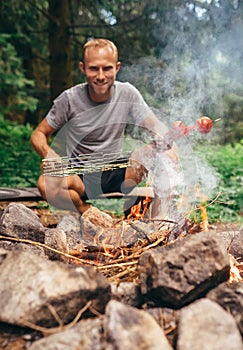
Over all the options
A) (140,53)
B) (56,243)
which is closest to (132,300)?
(56,243)

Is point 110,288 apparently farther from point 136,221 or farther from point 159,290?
point 136,221

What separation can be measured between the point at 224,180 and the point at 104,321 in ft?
21.2

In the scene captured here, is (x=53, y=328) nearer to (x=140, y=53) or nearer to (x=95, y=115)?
(x=95, y=115)

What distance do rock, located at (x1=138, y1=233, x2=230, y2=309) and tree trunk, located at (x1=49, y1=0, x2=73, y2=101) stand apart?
6266 mm

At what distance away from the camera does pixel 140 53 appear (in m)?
9.03

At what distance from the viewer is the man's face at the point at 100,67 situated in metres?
4.11

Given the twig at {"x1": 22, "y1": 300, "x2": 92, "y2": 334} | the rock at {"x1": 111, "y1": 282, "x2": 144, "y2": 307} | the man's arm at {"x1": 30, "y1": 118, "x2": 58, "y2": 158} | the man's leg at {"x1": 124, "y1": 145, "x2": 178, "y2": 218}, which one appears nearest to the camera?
the twig at {"x1": 22, "y1": 300, "x2": 92, "y2": 334}

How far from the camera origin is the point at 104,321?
1883mm

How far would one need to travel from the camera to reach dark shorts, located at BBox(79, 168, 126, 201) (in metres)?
4.44

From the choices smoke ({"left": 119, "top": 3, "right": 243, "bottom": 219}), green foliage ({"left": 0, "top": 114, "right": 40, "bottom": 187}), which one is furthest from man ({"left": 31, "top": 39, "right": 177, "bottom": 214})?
green foliage ({"left": 0, "top": 114, "right": 40, "bottom": 187})

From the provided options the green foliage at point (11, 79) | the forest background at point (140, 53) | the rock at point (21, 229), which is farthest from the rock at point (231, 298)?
the green foliage at point (11, 79)

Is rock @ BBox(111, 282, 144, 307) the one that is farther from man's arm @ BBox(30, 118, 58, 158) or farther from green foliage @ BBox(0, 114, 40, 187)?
green foliage @ BBox(0, 114, 40, 187)

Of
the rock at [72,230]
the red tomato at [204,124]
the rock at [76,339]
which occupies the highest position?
the red tomato at [204,124]

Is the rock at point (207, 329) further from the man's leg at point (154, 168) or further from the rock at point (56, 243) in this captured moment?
the man's leg at point (154, 168)
